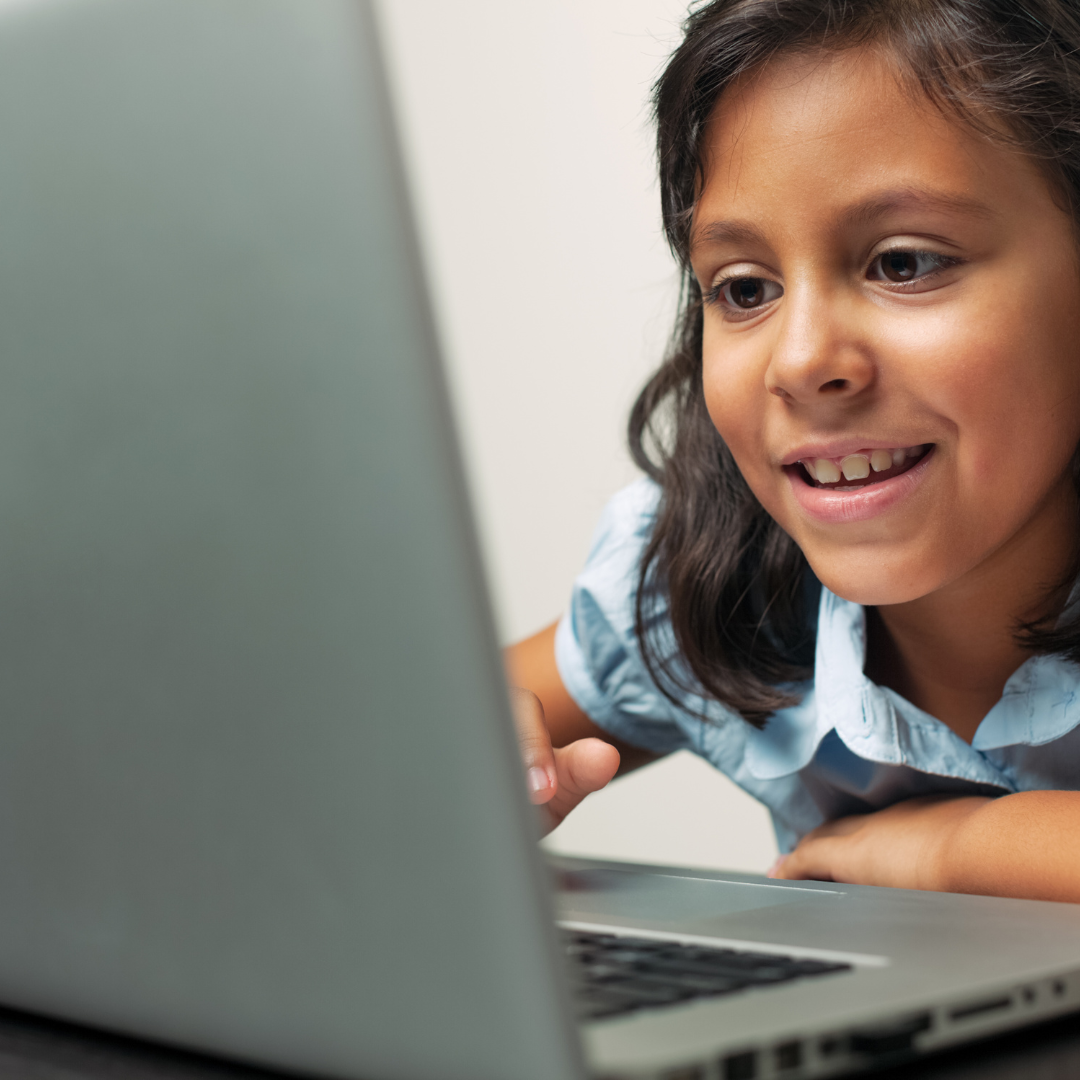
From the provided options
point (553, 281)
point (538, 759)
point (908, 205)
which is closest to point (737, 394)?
point (908, 205)

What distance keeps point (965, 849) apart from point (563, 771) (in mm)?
219

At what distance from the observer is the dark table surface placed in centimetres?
30

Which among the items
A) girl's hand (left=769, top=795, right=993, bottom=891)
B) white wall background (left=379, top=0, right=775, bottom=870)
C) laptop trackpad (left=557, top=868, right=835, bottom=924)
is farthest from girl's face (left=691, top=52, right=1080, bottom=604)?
white wall background (left=379, top=0, right=775, bottom=870)

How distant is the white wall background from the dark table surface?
1518 mm

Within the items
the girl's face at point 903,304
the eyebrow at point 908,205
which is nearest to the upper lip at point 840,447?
the girl's face at point 903,304

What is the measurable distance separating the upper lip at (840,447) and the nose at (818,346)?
1.5 inches

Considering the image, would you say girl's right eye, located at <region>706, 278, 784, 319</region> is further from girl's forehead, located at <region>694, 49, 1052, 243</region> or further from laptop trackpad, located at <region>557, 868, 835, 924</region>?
laptop trackpad, located at <region>557, 868, 835, 924</region>

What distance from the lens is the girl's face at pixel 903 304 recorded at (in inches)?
25.1

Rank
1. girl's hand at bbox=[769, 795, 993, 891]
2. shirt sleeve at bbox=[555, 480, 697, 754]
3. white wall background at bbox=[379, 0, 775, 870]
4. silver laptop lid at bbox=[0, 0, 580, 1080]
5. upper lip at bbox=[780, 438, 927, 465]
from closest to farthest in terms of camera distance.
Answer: silver laptop lid at bbox=[0, 0, 580, 1080], girl's hand at bbox=[769, 795, 993, 891], upper lip at bbox=[780, 438, 927, 465], shirt sleeve at bbox=[555, 480, 697, 754], white wall background at bbox=[379, 0, 775, 870]

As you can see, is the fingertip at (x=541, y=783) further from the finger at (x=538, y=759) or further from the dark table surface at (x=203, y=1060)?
the dark table surface at (x=203, y=1060)

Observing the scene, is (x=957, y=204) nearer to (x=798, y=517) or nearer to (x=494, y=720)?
(x=798, y=517)

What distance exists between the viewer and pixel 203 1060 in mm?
316

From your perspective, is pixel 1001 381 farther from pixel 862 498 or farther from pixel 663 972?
pixel 663 972

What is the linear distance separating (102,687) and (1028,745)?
0.63 meters
